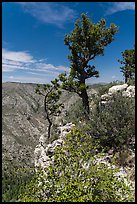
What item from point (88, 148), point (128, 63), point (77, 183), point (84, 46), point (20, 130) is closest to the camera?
point (77, 183)

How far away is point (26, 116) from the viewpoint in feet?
347

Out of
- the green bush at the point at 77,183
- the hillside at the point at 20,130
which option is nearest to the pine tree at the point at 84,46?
the green bush at the point at 77,183

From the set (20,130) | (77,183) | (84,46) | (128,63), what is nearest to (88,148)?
(77,183)

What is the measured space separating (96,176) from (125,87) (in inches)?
392

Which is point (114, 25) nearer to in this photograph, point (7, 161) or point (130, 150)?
point (130, 150)

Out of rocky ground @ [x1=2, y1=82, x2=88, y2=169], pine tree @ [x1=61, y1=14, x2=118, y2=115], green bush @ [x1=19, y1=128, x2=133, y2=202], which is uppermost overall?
pine tree @ [x1=61, y1=14, x2=118, y2=115]

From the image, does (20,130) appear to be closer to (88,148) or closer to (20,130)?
(20,130)

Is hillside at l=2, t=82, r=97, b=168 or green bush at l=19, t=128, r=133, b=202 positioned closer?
green bush at l=19, t=128, r=133, b=202

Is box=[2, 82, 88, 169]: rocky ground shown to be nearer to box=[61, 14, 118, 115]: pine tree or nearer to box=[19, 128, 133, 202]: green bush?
box=[61, 14, 118, 115]: pine tree

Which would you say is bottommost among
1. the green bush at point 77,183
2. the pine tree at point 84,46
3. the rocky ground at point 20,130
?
the rocky ground at point 20,130

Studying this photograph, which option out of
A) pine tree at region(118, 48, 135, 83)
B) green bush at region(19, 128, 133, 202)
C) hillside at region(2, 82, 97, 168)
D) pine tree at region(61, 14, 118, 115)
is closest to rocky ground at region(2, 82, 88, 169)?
hillside at region(2, 82, 97, 168)

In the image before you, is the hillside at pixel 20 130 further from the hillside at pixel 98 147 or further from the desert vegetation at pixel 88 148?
the hillside at pixel 98 147

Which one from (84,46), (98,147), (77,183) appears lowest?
(77,183)

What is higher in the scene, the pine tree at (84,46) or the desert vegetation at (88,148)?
the pine tree at (84,46)
